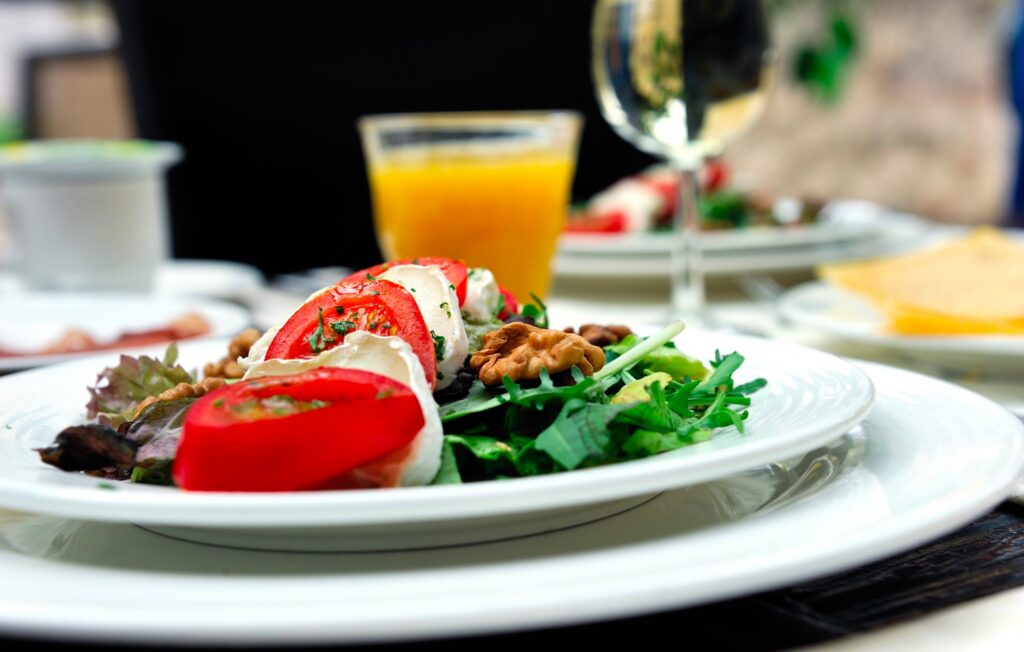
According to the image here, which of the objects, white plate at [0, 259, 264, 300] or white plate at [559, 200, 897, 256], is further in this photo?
white plate at [0, 259, 264, 300]

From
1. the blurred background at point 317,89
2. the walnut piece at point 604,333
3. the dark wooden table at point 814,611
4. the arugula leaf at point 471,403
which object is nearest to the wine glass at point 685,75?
the walnut piece at point 604,333

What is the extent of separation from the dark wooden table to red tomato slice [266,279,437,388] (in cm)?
22

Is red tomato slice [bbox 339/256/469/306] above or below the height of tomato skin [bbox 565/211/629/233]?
above

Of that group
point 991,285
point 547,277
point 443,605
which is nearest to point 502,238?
point 547,277

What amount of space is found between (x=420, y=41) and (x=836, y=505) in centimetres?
292

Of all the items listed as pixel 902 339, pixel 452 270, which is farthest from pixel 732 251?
pixel 452 270

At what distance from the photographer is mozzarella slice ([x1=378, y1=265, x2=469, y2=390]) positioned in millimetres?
750

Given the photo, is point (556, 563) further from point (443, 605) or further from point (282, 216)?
point (282, 216)

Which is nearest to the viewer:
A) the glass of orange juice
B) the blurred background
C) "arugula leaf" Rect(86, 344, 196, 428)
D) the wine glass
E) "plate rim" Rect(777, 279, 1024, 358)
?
"arugula leaf" Rect(86, 344, 196, 428)

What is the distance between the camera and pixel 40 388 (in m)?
0.87

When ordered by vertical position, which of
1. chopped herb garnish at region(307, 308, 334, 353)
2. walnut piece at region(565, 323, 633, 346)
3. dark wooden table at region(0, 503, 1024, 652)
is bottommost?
dark wooden table at region(0, 503, 1024, 652)

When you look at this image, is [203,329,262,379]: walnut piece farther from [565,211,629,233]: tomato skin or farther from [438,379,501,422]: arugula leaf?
[565,211,629,233]: tomato skin

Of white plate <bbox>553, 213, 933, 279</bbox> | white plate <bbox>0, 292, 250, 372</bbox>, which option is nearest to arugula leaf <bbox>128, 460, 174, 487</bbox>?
white plate <bbox>0, 292, 250, 372</bbox>

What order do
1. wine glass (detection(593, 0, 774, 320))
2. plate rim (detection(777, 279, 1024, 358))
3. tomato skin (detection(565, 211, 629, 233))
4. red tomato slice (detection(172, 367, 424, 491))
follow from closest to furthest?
red tomato slice (detection(172, 367, 424, 491))
plate rim (detection(777, 279, 1024, 358))
wine glass (detection(593, 0, 774, 320))
tomato skin (detection(565, 211, 629, 233))
